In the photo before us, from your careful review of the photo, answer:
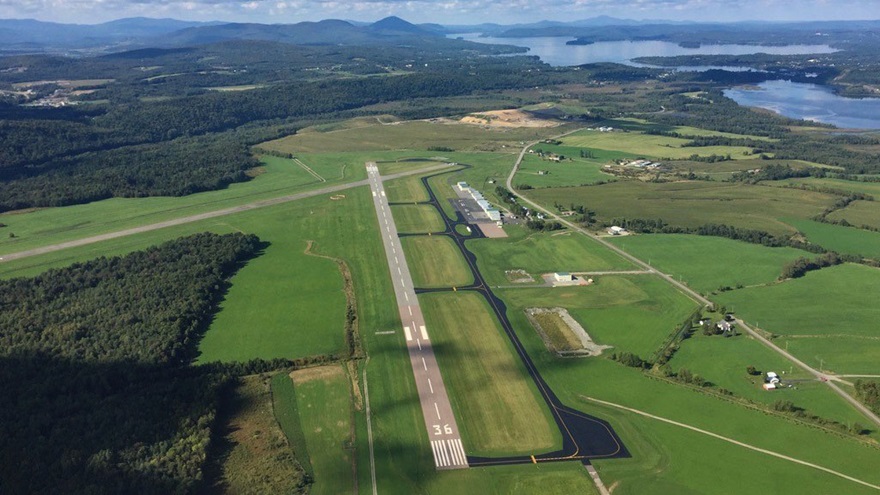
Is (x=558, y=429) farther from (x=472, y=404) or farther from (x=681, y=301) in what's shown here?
(x=681, y=301)

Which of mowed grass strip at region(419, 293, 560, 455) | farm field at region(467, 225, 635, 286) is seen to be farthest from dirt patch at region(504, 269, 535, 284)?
mowed grass strip at region(419, 293, 560, 455)

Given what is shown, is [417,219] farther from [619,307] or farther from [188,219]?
[619,307]

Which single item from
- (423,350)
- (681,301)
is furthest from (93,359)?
(681,301)

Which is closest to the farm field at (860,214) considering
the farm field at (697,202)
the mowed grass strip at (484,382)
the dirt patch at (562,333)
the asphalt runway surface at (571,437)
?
the farm field at (697,202)

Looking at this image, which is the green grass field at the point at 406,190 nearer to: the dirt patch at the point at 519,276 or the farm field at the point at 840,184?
the dirt patch at the point at 519,276

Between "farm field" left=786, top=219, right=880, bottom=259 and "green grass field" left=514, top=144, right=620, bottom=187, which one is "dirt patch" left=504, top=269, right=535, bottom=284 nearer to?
"farm field" left=786, top=219, right=880, bottom=259

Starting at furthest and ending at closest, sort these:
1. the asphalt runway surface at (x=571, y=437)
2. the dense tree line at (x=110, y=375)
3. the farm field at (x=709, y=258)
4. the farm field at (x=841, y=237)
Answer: the farm field at (x=841, y=237) < the farm field at (x=709, y=258) < the asphalt runway surface at (x=571, y=437) < the dense tree line at (x=110, y=375)
